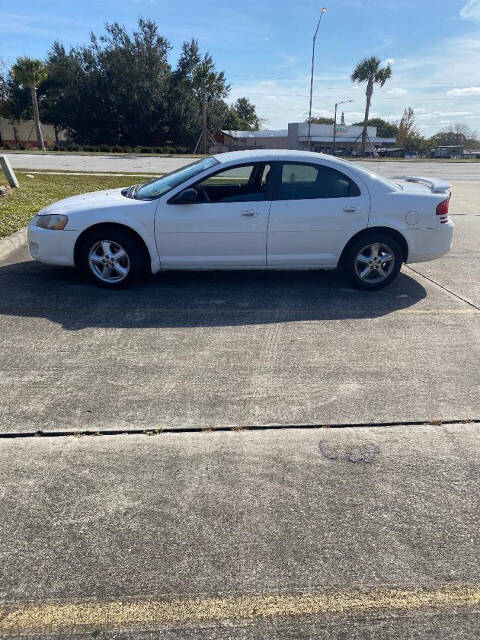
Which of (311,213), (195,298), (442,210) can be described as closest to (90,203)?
(195,298)

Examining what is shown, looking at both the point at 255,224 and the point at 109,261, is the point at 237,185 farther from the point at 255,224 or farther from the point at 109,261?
the point at 109,261

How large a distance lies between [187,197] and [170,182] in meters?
0.60

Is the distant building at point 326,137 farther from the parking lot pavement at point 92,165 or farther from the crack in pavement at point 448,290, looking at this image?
the crack in pavement at point 448,290

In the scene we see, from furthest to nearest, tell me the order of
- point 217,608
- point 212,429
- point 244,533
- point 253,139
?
1. point 253,139
2. point 212,429
3. point 244,533
4. point 217,608

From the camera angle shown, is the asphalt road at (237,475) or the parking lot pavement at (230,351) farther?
the parking lot pavement at (230,351)

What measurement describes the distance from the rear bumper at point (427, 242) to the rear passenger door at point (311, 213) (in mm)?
633

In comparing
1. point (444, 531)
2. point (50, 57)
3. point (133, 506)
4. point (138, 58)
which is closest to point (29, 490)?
point (133, 506)

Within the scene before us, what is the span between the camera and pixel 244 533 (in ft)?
8.22

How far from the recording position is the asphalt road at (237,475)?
84.3 inches

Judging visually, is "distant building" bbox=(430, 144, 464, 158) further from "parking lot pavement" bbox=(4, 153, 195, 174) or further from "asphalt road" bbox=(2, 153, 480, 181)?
"parking lot pavement" bbox=(4, 153, 195, 174)

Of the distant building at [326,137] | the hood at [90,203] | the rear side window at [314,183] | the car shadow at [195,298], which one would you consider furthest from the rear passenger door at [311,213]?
the distant building at [326,137]

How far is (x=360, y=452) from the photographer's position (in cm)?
313

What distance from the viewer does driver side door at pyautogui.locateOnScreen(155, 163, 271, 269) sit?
5727mm

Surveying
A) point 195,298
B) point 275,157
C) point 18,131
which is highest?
point 18,131
